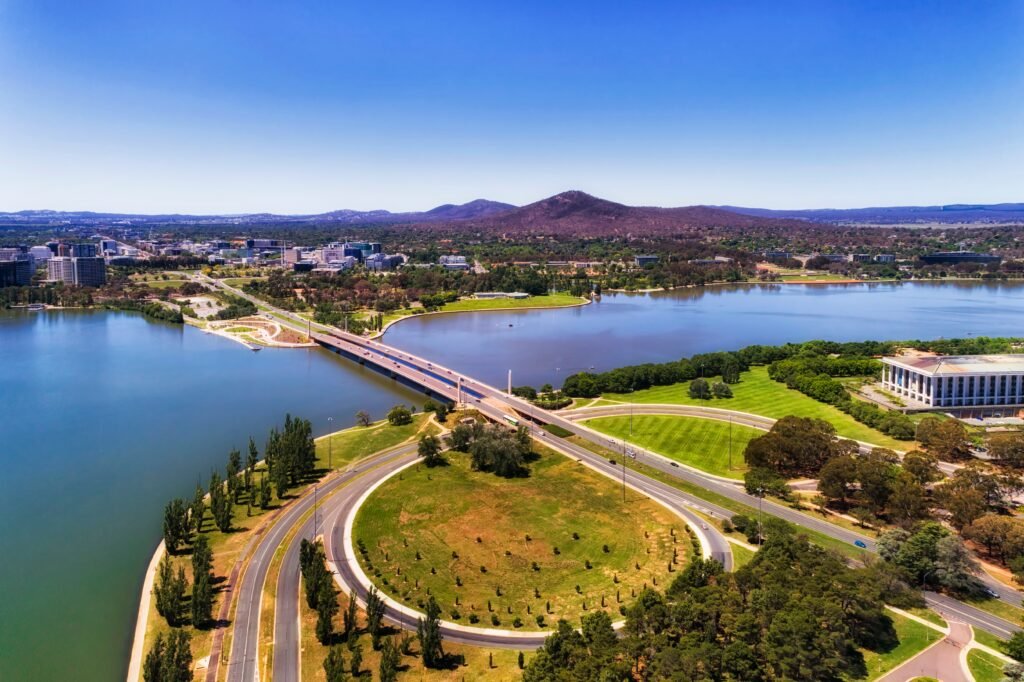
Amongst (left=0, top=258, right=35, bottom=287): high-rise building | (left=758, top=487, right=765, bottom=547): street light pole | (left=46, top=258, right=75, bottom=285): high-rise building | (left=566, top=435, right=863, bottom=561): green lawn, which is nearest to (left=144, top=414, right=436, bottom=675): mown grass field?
(left=566, top=435, right=863, bottom=561): green lawn

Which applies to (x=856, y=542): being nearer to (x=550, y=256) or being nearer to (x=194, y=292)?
(x=194, y=292)

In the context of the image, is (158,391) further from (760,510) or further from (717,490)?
(760,510)

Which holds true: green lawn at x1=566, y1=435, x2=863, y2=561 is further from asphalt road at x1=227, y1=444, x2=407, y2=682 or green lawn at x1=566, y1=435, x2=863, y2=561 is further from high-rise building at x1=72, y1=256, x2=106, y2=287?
high-rise building at x1=72, y1=256, x2=106, y2=287

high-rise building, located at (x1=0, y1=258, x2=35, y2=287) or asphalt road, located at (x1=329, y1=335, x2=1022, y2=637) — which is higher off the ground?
high-rise building, located at (x1=0, y1=258, x2=35, y2=287)

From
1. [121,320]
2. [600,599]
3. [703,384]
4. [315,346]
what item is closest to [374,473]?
[600,599]

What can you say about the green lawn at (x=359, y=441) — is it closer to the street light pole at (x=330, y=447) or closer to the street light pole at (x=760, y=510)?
the street light pole at (x=330, y=447)

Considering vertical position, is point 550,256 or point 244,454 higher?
point 550,256
